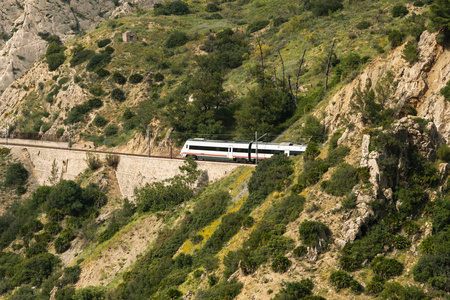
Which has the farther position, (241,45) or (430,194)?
(241,45)

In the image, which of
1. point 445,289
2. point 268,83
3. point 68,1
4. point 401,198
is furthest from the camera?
point 68,1

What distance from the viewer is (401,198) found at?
30.9 m

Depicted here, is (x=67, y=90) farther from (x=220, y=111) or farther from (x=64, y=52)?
(x=220, y=111)

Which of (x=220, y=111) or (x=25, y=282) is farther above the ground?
(x=220, y=111)

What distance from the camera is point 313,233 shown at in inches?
1174

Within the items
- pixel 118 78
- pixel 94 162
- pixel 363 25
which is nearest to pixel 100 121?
pixel 118 78

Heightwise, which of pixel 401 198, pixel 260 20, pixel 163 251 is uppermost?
pixel 260 20

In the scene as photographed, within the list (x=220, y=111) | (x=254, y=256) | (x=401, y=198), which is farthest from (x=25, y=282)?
(x=401, y=198)

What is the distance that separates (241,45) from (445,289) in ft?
258

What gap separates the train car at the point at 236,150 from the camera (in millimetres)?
47819

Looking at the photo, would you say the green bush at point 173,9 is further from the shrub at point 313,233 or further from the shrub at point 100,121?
the shrub at point 313,233

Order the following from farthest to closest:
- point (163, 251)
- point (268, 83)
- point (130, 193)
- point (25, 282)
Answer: point (268, 83) → point (130, 193) → point (25, 282) → point (163, 251)

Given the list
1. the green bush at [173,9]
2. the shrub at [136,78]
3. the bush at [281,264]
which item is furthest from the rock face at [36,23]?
the bush at [281,264]

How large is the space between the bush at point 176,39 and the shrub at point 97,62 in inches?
611
